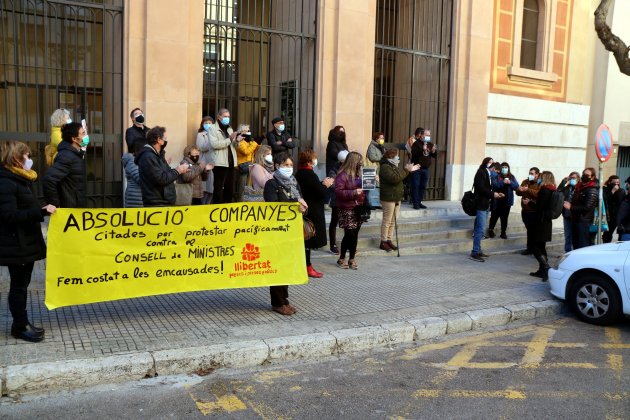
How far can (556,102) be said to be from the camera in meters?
16.6

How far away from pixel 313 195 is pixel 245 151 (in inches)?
118

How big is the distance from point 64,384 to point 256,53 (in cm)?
1090

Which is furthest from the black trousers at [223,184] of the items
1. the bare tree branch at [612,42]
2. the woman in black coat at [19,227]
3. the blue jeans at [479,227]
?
the bare tree branch at [612,42]

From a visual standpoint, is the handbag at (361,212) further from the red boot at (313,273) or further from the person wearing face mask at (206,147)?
the person wearing face mask at (206,147)

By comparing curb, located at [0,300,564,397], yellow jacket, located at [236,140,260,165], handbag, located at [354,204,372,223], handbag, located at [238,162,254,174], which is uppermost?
yellow jacket, located at [236,140,260,165]

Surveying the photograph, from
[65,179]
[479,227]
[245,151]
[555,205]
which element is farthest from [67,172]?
[479,227]

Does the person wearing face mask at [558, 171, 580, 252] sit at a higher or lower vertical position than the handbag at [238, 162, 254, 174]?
lower

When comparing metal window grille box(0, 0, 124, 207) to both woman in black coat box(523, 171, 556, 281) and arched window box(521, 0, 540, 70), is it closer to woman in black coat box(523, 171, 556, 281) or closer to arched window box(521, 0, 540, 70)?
woman in black coat box(523, 171, 556, 281)

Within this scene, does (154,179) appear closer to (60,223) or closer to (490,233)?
(60,223)

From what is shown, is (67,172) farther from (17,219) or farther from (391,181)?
(391,181)

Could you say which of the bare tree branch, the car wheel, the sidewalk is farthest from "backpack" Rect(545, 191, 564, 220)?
the bare tree branch

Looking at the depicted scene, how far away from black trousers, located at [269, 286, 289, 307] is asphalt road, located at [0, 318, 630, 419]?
3.79 ft

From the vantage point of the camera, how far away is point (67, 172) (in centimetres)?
610

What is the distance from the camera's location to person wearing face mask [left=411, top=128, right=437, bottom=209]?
1274cm
